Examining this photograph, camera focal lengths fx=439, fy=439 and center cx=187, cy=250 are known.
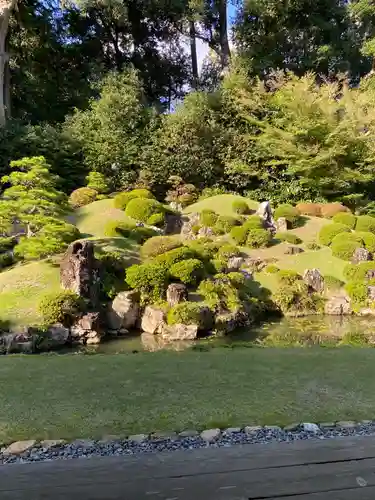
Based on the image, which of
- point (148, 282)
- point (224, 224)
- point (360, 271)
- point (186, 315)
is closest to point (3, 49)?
point (224, 224)

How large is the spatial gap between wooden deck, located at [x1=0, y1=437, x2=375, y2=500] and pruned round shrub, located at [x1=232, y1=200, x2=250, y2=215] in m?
12.9

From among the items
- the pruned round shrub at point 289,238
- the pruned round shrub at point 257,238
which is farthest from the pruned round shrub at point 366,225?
the pruned round shrub at point 257,238

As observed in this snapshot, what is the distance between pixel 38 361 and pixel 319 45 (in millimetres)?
21646

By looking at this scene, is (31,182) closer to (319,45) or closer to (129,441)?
(129,441)

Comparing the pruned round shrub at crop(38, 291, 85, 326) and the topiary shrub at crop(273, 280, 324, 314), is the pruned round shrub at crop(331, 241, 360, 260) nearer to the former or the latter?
the topiary shrub at crop(273, 280, 324, 314)

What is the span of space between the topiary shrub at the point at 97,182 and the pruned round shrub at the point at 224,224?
4.47 m

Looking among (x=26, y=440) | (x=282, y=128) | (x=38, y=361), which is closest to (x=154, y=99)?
(x=282, y=128)

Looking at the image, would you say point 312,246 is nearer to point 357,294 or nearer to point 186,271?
point 357,294

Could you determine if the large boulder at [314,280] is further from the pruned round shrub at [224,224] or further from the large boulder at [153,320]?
the large boulder at [153,320]

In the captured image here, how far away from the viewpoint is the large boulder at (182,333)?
8.52 m

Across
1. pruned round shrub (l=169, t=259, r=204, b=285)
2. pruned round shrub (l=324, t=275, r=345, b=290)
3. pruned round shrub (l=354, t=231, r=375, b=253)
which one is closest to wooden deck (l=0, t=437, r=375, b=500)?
pruned round shrub (l=169, t=259, r=204, b=285)

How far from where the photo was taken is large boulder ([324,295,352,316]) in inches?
424

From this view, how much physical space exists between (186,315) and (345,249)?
6.30 meters

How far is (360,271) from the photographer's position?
38.3 feet
